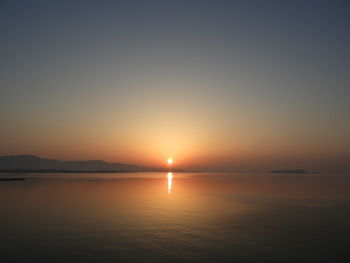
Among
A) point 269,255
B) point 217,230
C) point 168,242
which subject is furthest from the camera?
point 217,230

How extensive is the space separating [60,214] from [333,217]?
104 ft

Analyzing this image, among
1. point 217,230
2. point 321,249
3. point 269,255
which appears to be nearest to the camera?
point 269,255

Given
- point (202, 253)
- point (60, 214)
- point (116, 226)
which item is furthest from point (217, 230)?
point (60, 214)

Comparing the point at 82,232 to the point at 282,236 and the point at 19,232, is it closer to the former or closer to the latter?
the point at 19,232

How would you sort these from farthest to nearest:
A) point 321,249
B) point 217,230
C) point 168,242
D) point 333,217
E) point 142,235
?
point 333,217 → point 217,230 → point 142,235 → point 168,242 → point 321,249

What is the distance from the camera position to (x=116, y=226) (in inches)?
1126

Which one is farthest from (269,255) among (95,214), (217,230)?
(95,214)

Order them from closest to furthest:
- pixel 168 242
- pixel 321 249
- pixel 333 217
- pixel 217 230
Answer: pixel 321 249 < pixel 168 242 < pixel 217 230 < pixel 333 217

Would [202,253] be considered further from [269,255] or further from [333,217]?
[333,217]

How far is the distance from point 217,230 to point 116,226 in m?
9.55

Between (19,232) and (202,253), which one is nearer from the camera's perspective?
(202,253)

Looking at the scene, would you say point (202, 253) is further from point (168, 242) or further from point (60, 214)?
point (60, 214)

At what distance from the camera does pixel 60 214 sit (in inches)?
1387

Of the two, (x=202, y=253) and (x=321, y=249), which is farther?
(x=321, y=249)
